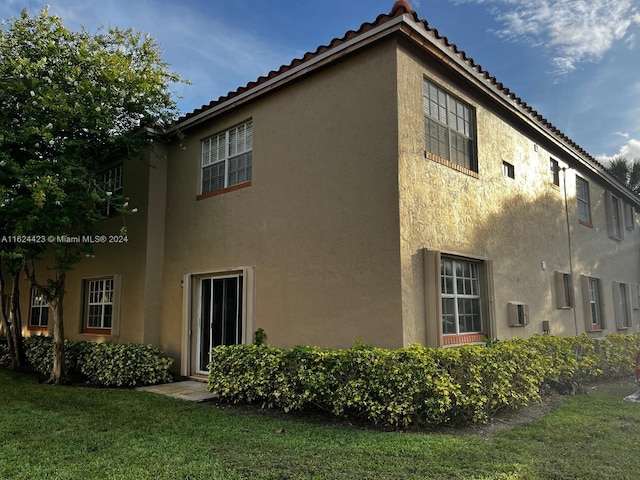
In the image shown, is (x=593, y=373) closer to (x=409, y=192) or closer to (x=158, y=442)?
(x=409, y=192)

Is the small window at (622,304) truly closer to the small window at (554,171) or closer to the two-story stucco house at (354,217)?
the two-story stucco house at (354,217)

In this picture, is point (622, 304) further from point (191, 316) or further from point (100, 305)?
point (100, 305)

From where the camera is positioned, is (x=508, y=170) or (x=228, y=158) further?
(x=508, y=170)

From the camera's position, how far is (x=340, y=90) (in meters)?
8.12

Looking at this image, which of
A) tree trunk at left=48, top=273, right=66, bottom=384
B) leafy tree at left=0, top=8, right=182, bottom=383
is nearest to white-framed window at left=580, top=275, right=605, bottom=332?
leafy tree at left=0, top=8, right=182, bottom=383

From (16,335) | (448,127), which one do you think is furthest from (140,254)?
(448,127)

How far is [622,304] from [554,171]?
5697mm

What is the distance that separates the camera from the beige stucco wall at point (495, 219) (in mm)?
7363

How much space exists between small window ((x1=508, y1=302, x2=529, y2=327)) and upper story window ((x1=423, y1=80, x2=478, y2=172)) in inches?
107

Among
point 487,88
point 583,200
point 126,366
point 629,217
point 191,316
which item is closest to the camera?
point 487,88

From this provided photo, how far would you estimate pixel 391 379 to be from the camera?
6133 millimetres

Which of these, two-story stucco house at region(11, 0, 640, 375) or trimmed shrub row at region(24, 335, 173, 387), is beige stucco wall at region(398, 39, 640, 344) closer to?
two-story stucco house at region(11, 0, 640, 375)

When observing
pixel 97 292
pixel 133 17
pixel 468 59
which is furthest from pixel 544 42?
pixel 97 292

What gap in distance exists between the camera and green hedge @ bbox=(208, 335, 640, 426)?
6078 millimetres
